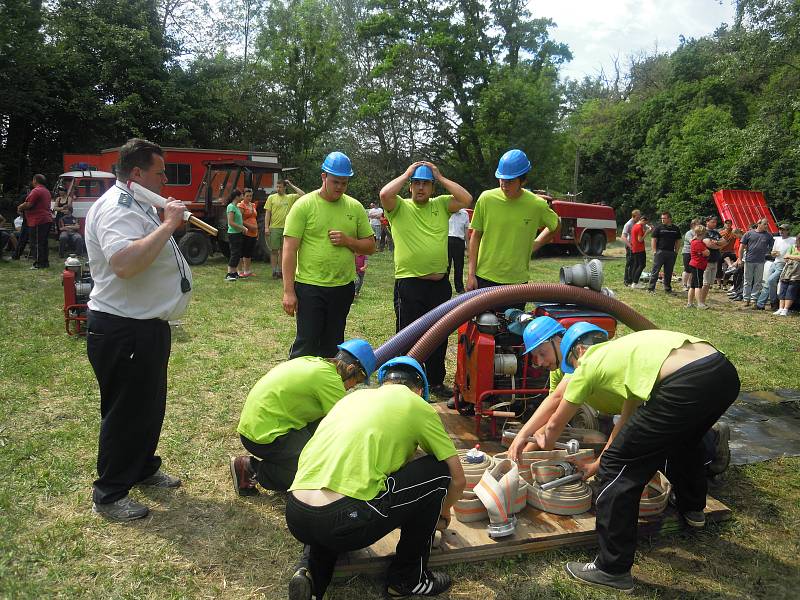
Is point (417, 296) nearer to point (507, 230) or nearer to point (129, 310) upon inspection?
point (507, 230)

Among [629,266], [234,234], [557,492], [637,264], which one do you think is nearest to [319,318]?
[557,492]

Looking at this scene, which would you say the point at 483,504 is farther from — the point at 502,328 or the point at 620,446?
the point at 502,328

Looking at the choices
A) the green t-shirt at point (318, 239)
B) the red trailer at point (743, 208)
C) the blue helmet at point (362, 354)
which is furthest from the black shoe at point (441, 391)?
A: the red trailer at point (743, 208)

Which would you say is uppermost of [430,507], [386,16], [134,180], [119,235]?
[386,16]

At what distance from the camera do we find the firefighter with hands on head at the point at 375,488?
2.32 metres

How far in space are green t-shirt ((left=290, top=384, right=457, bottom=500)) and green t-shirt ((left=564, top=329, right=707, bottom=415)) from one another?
28.0 inches

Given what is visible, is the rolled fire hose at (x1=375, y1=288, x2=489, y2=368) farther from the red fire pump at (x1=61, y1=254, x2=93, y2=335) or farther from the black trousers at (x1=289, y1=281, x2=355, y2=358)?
the red fire pump at (x1=61, y1=254, x2=93, y2=335)

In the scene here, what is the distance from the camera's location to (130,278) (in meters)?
3.06

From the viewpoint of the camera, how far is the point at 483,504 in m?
3.10

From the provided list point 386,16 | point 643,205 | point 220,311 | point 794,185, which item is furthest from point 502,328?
point 643,205

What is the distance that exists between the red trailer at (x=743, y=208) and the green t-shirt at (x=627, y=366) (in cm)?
1888

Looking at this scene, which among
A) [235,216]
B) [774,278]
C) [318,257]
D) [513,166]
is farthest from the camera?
[235,216]

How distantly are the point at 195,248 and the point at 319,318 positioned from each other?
9.73 meters

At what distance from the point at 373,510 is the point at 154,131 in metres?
24.6
